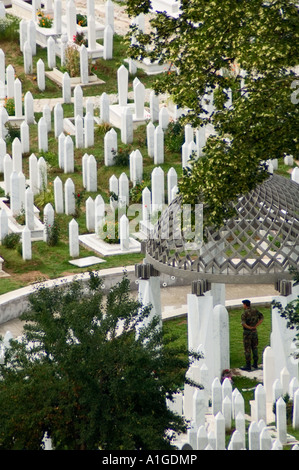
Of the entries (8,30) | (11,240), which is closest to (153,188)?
(11,240)

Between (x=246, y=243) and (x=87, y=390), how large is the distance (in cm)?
526

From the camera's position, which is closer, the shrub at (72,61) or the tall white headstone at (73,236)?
the tall white headstone at (73,236)

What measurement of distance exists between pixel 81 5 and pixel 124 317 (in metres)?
24.5

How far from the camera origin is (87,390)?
17.5 meters

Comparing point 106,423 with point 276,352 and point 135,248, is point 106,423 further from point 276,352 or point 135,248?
point 135,248

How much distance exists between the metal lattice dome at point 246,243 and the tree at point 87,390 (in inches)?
134

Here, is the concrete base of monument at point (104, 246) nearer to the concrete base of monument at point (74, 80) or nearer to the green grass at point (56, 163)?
the green grass at point (56, 163)

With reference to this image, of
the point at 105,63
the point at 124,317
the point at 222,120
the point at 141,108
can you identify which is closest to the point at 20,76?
the point at 105,63

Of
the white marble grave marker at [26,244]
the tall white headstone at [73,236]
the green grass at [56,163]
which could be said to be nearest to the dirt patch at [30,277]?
the green grass at [56,163]

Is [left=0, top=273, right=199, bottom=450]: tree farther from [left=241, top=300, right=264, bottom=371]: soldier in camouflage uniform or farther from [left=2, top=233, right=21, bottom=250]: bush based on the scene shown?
[left=2, top=233, right=21, bottom=250]: bush

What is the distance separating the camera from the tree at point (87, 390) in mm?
17391

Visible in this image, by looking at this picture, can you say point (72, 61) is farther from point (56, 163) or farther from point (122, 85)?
point (56, 163)
